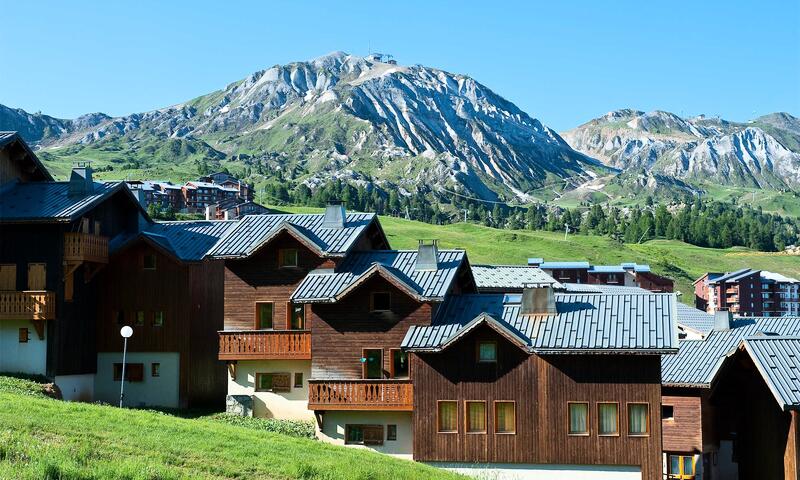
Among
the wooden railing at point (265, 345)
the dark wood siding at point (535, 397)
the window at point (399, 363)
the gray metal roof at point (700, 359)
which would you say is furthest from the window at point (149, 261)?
the gray metal roof at point (700, 359)

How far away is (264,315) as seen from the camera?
52656 mm

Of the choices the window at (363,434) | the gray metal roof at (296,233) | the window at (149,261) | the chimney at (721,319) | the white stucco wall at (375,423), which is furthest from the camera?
the chimney at (721,319)

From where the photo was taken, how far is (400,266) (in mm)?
50969

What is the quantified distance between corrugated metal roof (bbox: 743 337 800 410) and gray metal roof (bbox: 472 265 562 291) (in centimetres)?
5308

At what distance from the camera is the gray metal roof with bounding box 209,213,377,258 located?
170 feet

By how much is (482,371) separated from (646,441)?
24.3 feet

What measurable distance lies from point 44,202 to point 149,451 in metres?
27.8

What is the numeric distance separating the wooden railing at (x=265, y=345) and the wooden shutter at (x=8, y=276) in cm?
1116

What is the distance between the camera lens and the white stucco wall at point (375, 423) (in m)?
47.3

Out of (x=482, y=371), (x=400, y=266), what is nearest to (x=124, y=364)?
(x=400, y=266)

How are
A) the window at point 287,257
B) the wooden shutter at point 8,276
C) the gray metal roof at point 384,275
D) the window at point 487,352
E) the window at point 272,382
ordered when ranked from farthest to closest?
the wooden shutter at point 8,276 < the window at point 287,257 < the window at point 272,382 < the gray metal roof at point 384,275 < the window at point 487,352

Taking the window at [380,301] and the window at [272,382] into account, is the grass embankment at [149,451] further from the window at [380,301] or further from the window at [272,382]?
the window at [272,382]

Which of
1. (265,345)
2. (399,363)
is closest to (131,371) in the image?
(265,345)

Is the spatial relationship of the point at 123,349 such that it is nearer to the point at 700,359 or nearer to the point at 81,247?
the point at 81,247
